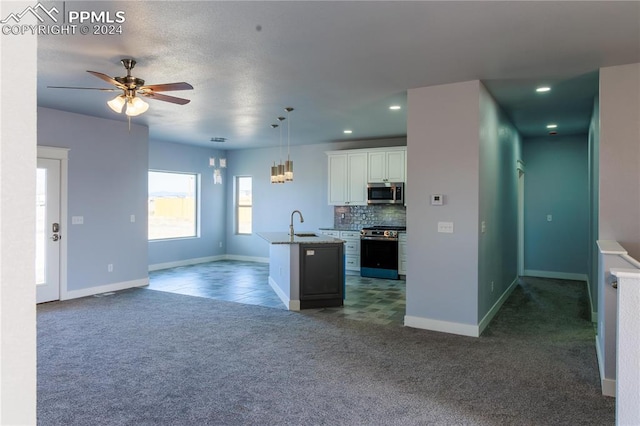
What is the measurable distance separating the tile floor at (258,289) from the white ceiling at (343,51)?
2604mm

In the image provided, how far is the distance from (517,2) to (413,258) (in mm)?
2759

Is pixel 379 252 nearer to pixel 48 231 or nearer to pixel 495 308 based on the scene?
pixel 495 308

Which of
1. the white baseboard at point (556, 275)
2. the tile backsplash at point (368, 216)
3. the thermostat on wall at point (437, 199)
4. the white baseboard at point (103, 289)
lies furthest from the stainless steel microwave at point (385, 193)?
the white baseboard at point (103, 289)

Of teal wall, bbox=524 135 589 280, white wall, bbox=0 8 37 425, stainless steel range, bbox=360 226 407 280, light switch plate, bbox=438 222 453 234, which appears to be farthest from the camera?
stainless steel range, bbox=360 226 407 280

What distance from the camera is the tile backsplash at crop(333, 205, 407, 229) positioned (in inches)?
328

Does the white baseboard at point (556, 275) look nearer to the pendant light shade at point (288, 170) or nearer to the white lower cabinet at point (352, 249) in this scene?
the white lower cabinet at point (352, 249)

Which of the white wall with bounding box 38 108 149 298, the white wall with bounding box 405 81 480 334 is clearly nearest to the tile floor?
the white wall with bounding box 405 81 480 334

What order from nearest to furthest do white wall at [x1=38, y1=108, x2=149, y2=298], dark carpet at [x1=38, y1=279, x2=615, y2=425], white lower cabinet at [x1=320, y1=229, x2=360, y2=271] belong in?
dark carpet at [x1=38, y1=279, x2=615, y2=425], white wall at [x1=38, y1=108, x2=149, y2=298], white lower cabinet at [x1=320, y1=229, x2=360, y2=271]

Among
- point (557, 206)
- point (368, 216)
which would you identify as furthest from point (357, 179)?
point (557, 206)

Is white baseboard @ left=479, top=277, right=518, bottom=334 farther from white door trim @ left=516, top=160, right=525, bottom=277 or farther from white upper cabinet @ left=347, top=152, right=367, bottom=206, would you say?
white upper cabinet @ left=347, top=152, right=367, bottom=206

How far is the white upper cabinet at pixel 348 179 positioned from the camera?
27.1 feet

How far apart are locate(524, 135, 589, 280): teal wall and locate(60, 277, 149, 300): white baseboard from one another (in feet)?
22.6

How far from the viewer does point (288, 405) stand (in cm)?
287

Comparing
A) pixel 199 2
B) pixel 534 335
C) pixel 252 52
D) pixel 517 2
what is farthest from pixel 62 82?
pixel 534 335
